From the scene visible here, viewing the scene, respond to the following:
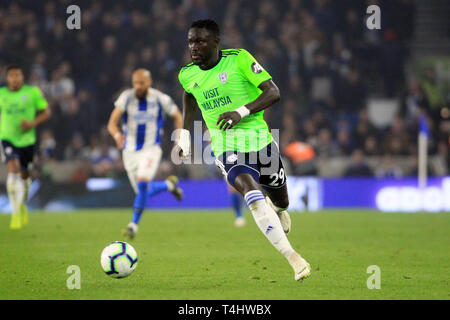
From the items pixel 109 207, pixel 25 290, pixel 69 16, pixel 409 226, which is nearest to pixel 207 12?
pixel 69 16

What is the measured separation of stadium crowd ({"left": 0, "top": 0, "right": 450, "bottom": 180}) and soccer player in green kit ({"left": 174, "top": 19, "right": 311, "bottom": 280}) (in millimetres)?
11151

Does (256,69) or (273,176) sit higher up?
(256,69)

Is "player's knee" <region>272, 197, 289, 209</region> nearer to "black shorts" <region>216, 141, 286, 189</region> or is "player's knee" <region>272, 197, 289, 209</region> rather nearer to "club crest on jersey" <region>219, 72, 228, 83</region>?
"black shorts" <region>216, 141, 286, 189</region>

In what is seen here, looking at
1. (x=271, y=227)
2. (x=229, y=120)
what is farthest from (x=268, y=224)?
(x=229, y=120)

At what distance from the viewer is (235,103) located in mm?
7062

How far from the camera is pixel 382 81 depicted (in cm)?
2181

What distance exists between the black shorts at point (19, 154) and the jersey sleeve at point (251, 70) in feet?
21.7

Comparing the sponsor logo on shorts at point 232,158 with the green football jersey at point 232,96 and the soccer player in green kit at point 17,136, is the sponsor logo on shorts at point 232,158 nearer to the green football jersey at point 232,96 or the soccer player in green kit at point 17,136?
the green football jersey at point 232,96

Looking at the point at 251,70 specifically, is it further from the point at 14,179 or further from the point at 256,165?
the point at 14,179

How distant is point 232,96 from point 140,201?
4181mm

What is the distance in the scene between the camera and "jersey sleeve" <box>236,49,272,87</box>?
6.82 meters

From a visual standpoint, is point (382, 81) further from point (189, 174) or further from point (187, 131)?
point (187, 131)

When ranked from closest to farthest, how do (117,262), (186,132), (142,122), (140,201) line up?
1. (117,262)
2. (186,132)
3. (140,201)
4. (142,122)

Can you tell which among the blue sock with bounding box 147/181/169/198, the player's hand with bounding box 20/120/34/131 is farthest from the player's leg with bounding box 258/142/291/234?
the player's hand with bounding box 20/120/34/131
